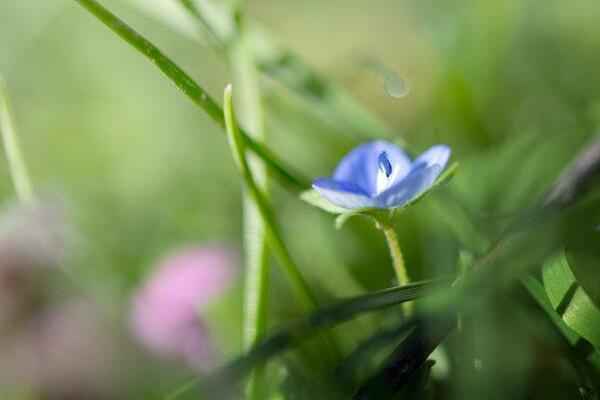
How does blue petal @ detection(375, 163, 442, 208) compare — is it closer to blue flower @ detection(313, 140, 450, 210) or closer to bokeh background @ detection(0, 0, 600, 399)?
blue flower @ detection(313, 140, 450, 210)

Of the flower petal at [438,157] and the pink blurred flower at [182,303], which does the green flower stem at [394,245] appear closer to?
the flower petal at [438,157]

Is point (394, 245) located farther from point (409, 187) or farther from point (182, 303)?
point (182, 303)

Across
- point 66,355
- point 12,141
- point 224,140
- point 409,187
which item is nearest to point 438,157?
point 409,187

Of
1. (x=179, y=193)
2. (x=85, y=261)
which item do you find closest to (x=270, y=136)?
(x=179, y=193)

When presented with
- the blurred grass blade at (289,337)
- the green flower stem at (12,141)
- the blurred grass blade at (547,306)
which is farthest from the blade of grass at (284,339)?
the green flower stem at (12,141)

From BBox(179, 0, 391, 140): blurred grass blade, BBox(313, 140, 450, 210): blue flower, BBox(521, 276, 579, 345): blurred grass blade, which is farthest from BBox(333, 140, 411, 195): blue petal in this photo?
BBox(179, 0, 391, 140): blurred grass blade

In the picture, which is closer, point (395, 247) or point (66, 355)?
point (395, 247)
